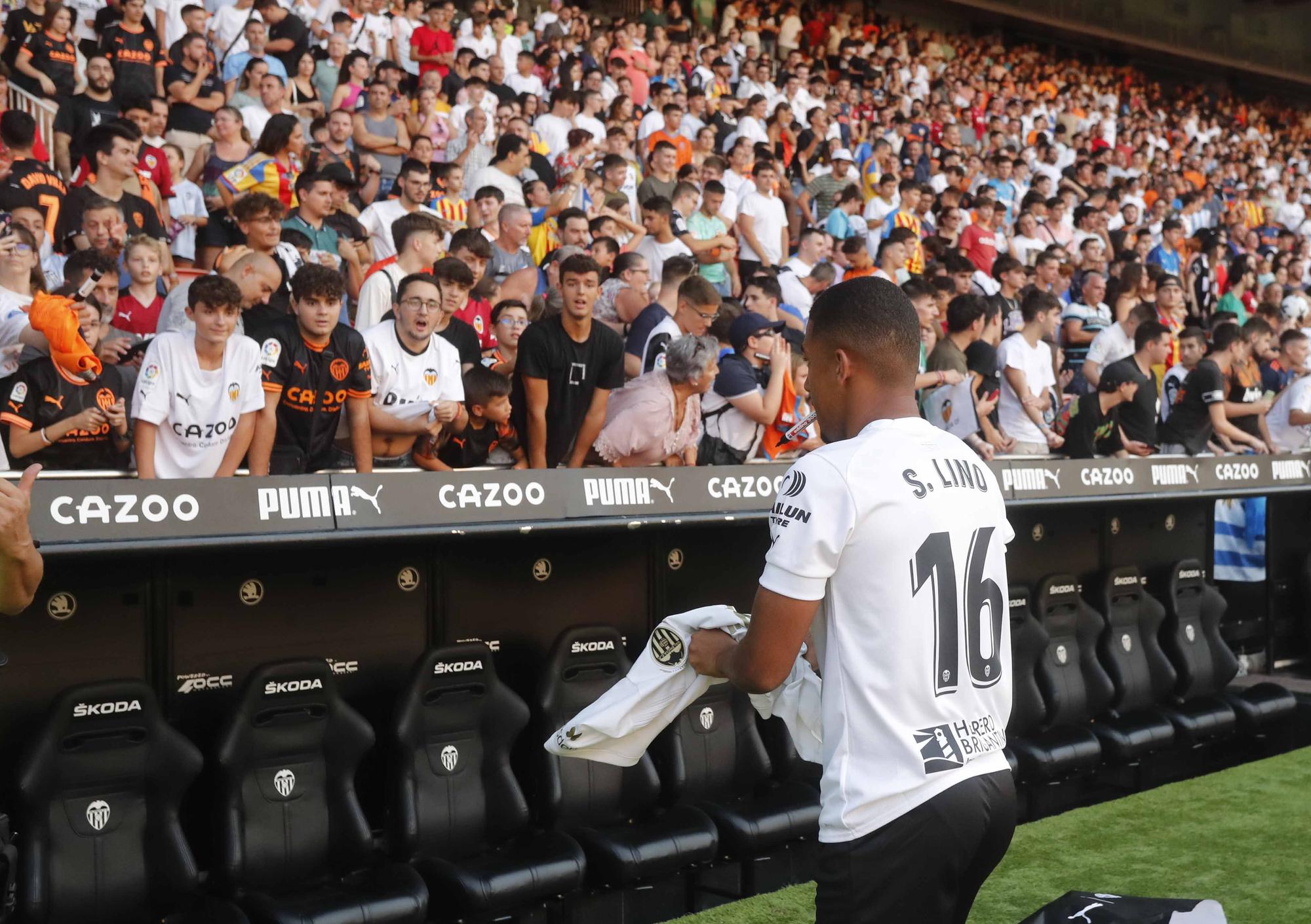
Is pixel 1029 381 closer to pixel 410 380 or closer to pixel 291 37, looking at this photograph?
pixel 410 380

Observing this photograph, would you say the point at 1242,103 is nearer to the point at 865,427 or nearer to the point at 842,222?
the point at 842,222

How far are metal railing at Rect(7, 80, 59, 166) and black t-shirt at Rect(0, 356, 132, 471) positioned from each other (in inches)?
181

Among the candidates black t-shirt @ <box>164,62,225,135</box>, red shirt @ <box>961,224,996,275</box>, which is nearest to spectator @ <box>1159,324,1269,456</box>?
red shirt @ <box>961,224,996,275</box>

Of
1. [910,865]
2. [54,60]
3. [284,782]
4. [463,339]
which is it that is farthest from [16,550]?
[54,60]

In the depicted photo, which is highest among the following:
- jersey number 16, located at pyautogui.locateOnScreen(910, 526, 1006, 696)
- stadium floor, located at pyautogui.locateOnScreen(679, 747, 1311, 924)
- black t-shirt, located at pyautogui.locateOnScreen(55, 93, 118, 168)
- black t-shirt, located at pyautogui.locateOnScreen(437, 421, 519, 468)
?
black t-shirt, located at pyautogui.locateOnScreen(55, 93, 118, 168)

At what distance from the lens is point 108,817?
3965 millimetres

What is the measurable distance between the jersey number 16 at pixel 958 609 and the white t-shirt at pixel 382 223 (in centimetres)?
670

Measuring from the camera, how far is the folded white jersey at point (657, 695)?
8.55 feet

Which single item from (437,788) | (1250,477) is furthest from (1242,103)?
(437,788)

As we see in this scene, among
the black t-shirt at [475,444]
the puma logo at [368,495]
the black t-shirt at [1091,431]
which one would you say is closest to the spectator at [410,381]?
the black t-shirt at [475,444]

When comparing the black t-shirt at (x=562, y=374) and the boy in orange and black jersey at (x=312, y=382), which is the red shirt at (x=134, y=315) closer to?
the boy in orange and black jersey at (x=312, y=382)

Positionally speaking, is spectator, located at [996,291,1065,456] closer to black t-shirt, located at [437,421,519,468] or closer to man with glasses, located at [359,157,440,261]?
black t-shirt, located at [437,421,519,468]

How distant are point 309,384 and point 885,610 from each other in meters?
3.66

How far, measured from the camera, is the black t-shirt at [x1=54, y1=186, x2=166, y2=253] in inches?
286
